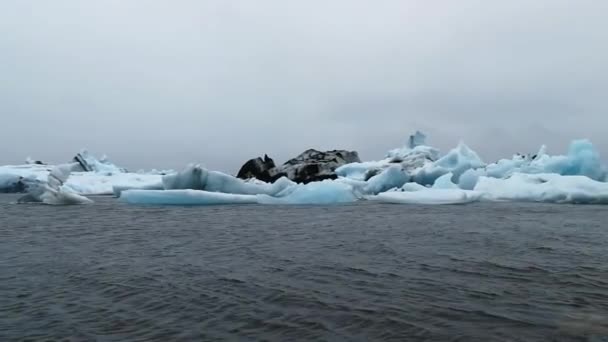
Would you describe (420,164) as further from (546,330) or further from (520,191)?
(546,330)

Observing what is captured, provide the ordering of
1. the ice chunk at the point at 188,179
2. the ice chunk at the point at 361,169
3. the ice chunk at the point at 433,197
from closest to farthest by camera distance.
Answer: the ice chunk at the point at 188,179, the ice chunk at the point at 433,197, the ice chunk at the point at 361,169

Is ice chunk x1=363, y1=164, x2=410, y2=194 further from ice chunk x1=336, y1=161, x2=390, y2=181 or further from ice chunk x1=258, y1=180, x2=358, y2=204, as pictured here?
ice chunk x1=258, y1=180, x2=358, y2=204

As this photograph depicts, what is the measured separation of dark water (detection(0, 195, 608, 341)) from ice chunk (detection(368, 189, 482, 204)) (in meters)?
9.62

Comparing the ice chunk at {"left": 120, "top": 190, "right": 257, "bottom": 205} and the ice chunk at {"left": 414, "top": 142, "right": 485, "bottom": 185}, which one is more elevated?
the ice chunk at {"left": 414, "top": 142, "right": 485, "bottom": 185}

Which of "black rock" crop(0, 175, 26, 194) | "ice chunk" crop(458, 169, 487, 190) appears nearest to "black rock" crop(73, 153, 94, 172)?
"black rock" crop(0, 175, 26, 194)

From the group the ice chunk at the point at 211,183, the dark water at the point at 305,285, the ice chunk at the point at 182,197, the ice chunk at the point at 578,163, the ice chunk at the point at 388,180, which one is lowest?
the dark water at the point at 305,285

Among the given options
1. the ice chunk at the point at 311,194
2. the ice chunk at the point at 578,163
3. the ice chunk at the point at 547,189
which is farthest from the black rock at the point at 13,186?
the ice chunk at the point at 578,163

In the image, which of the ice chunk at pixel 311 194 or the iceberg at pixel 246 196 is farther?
the ice chunk at pixel 311 194

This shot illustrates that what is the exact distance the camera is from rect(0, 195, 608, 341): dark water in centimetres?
383

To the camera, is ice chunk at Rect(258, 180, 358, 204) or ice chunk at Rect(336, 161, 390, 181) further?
ice chunk at Rect(336, 161, 390, 181)

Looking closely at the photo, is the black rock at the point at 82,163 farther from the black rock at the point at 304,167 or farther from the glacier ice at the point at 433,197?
the glacier ice at the point at 433,197

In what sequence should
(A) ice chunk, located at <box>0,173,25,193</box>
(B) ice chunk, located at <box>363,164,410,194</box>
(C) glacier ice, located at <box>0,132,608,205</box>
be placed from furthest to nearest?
1. (A) ice chunk, located at <box>0,173,25,193</box>
2. (B) ice chunk, located at <box>363,164,410,194</box>
3. (C) glacier ice, located at <box>0,132,608,205</box>

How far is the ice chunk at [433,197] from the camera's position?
1964cm

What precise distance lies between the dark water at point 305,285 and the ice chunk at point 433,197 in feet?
31.6
